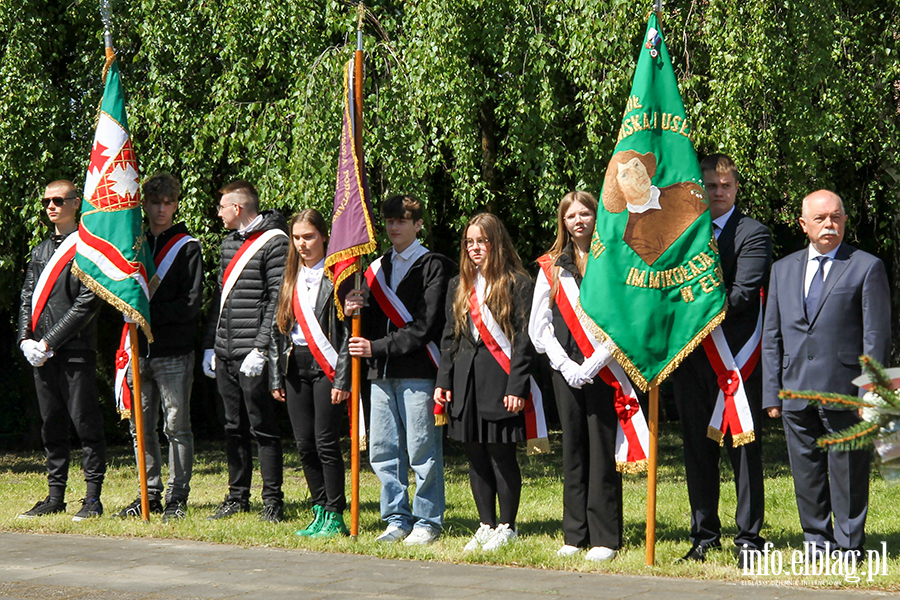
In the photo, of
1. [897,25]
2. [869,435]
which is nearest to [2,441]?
[897,25]

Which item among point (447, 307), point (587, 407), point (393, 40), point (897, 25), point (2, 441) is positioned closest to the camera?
point (587, 407)

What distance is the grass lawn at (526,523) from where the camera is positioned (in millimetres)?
5523

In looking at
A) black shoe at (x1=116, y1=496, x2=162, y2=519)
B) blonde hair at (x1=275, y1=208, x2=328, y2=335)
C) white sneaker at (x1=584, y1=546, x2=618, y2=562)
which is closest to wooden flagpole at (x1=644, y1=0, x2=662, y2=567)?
white sneaker at (x1=584, y1=546, x2=618, y2=562)

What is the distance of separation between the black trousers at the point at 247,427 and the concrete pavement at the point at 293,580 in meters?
0.96

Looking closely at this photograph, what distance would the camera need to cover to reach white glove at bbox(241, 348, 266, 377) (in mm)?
6828

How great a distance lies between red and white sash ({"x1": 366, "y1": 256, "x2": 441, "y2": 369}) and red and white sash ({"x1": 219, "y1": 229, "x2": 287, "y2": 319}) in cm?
100

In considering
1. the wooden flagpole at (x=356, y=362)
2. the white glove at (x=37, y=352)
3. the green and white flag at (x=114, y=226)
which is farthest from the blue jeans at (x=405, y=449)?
the white glove at (x=37, y=352)

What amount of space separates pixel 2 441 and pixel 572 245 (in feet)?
38.0

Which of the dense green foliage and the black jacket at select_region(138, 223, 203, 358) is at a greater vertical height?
the dense green foliage

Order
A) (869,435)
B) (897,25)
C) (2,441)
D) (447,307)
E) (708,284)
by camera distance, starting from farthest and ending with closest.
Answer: (2,441), (897,25), (447,307), (708,284), (869,435)

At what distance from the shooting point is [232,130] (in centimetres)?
1059

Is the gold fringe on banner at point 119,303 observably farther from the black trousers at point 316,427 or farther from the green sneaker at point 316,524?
the green sneaker at point 316,524

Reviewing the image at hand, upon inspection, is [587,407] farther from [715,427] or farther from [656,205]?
[656,205]

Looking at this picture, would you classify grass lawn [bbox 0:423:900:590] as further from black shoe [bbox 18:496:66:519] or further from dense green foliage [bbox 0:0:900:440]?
dense green foliage [bbox 0:0:900:440]
